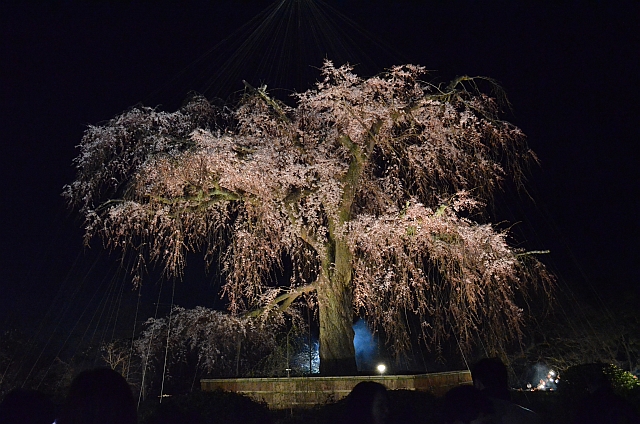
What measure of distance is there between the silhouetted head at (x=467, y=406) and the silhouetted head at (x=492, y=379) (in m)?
0.14

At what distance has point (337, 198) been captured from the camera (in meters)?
10.5

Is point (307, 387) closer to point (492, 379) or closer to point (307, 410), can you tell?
point (307, 410)

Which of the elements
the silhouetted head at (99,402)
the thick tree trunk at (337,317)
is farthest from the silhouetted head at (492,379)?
the thick tree trunk at (337,317)

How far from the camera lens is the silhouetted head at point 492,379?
3258 millimetres

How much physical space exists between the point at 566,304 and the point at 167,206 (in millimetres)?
21208

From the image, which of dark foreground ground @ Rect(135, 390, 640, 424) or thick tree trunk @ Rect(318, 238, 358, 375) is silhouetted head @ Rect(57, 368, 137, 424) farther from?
thick tree trunk @ Rect(318, 238, 358, 375)

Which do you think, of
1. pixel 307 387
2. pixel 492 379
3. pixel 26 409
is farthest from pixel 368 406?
pixel 307 387

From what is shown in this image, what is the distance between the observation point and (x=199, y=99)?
422 inches

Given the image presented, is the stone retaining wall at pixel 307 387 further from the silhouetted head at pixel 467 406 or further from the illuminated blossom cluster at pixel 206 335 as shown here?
the silhouetted head at pixel 467 406

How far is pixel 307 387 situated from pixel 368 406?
633cm

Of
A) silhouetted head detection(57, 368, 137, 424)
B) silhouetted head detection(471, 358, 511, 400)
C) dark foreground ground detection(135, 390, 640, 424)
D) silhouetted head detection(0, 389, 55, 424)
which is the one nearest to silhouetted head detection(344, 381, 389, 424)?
silhouetted head detection(471, 358, 511, 400)

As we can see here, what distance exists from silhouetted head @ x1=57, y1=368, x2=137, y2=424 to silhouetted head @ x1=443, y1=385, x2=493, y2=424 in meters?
1.76

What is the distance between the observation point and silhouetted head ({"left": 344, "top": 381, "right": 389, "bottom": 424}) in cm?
290

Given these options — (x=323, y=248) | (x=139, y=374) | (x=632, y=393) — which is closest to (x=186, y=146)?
(x=323, y=248)
